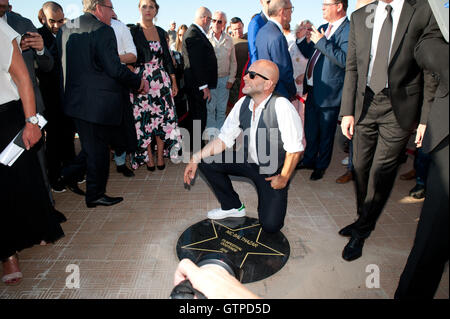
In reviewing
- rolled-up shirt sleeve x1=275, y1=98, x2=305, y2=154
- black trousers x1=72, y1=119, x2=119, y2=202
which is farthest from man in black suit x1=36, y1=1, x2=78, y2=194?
rolled-up shirt sleeve x1=275, y1=98, x2=305, y2=154

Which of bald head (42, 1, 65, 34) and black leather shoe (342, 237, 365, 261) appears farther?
bald head (42, 1, 65, 34)

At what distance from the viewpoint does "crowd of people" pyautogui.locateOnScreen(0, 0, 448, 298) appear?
Answer: 2.07 metres

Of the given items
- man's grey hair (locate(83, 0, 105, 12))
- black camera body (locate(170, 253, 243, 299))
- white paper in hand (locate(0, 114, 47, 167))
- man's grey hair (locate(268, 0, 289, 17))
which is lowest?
white paper in hand (locate(0, 114, 47, 167))

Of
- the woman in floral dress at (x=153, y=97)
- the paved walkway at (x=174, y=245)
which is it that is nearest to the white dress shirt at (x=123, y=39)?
the woman in floral dress at (x=153, y=97)

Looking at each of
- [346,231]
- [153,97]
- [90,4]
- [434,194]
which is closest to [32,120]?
[90,4]

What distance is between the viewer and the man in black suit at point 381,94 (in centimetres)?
211

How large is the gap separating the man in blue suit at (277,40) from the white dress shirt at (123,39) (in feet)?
5.32

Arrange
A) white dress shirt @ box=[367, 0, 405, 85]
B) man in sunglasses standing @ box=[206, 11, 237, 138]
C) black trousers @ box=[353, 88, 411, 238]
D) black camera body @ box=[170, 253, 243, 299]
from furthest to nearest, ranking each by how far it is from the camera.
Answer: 1. man in sunglasses standing @ box=[206, 11, 237, 138]
2. black trousers @ box=[353, 88, 411, 238]
3. white dress shirt @ box=[367, 0, 405, 85]
4. black camera body @ box=[170, 253, 243, 299]

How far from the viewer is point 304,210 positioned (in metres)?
3.37

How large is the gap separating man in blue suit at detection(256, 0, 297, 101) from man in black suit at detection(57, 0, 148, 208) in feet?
5.55

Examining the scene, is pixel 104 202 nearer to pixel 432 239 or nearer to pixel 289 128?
pixel 289 128

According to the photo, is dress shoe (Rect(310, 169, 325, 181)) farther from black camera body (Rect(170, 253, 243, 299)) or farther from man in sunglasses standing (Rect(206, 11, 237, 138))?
black camera body (Rect(170, 253, 243, 299))

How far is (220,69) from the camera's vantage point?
17.8 feet
